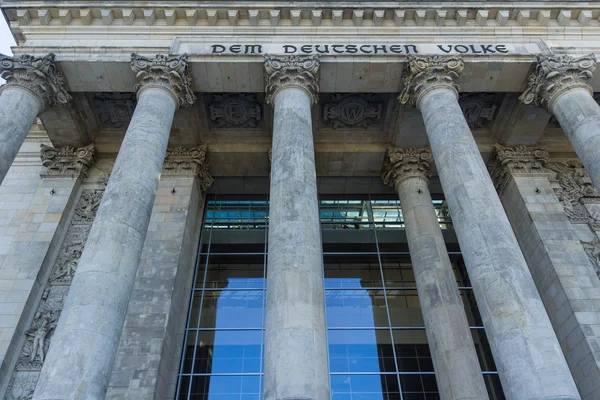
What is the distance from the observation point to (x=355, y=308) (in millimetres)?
18219

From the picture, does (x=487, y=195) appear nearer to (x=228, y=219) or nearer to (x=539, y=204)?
(x=539, y=204)

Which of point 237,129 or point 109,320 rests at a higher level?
point 237,129

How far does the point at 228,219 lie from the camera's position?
2095 centimetres

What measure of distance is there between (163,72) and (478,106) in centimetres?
1215

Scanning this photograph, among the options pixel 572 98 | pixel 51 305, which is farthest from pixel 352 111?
pixel 51 305

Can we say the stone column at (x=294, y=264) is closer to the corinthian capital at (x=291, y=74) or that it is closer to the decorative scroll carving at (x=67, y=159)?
the corinthian capital at (x=291, y=74)

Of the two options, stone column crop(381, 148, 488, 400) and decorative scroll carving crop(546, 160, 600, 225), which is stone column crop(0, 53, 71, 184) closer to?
stone column crop(381, 148, 488, 400)

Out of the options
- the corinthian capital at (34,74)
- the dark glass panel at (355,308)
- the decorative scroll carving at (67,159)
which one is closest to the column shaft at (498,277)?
the dark glass panel at (355,308)

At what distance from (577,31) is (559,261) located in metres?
8.82

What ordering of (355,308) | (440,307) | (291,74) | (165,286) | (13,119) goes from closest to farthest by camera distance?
(13,119), (440,307), (165,286), (291,74), (355,308)

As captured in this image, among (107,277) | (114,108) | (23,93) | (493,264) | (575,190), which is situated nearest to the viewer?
(107,277)

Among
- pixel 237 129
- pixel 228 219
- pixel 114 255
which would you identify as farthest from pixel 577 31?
pixel 114 255

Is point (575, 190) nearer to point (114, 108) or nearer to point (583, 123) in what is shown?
point (583, 123)

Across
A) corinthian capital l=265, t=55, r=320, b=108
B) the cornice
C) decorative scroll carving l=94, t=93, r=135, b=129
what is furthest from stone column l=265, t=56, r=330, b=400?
decorative scroll carving l=94, t=93, r=135, b=129
